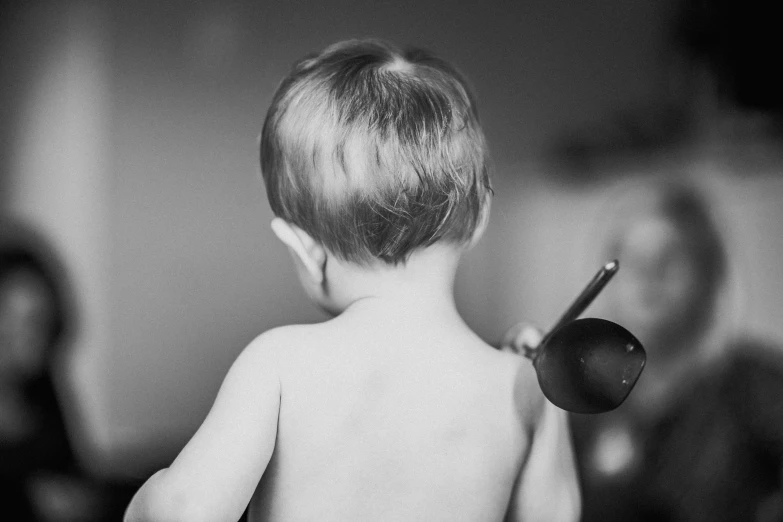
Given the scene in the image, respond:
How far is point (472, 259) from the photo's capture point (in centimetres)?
93

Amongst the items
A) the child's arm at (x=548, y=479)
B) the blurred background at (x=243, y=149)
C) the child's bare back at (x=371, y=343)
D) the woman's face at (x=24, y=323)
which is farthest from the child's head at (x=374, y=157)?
the woman's face at (x=24, y=323)

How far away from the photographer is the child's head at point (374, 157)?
A: 38 centimetres

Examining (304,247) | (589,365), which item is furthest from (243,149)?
(589,365)

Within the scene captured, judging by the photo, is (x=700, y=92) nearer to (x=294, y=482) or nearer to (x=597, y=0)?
(x=597, y=0)

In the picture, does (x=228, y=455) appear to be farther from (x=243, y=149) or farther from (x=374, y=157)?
(x=243, y=149)

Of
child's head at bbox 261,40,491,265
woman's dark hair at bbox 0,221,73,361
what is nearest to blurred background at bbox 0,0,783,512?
woman's dark hair at bbox 0,221,73,361

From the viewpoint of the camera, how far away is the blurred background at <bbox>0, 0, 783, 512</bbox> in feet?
2.72

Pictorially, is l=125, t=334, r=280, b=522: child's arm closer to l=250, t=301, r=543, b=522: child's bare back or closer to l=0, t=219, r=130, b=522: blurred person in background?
l=250, t=301, r=543, b=522: child's bare back

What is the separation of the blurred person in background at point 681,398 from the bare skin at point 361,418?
1.69 ft

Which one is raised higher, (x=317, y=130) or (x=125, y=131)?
(x=317, y=130)

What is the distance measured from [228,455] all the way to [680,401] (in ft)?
2.31

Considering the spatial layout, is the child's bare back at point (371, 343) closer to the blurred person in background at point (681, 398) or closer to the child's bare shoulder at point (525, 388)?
the child's bare shoulder at point (525, 388)

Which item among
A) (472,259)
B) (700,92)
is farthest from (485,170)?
(700,92)

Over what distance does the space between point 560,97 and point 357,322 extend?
0.63m
